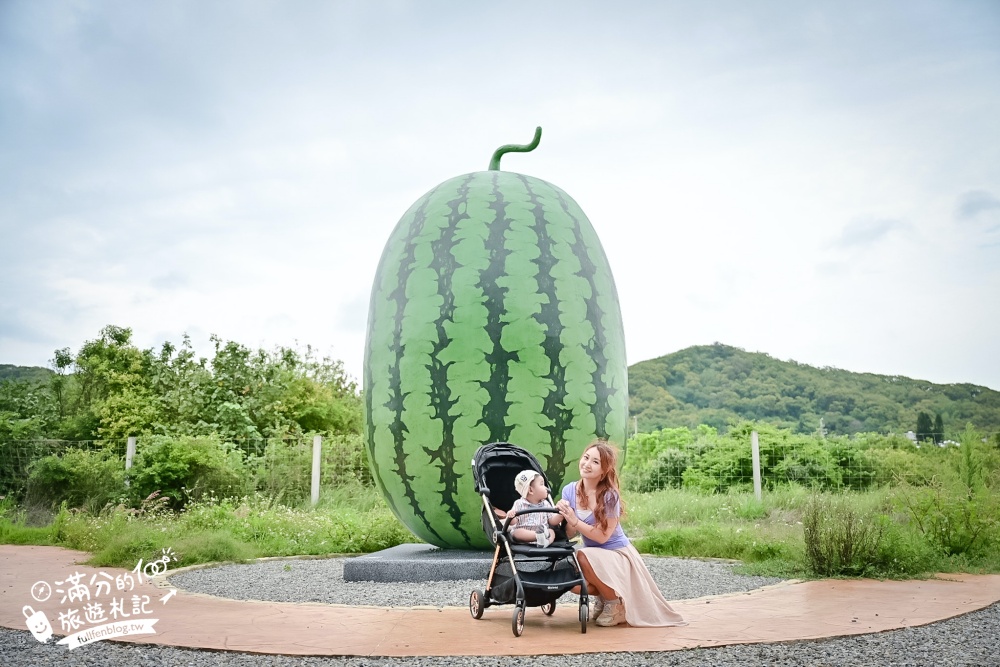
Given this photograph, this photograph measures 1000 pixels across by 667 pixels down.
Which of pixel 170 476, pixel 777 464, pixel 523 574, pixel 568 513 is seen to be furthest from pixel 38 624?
pixel 777 464

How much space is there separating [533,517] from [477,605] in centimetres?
52

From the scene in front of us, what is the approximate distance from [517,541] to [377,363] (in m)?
2.02

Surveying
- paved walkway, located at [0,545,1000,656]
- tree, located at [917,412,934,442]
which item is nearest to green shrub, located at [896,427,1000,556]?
paved walkway, located at [0,545,1000,656]

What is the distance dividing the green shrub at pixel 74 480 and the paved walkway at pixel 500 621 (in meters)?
6.05

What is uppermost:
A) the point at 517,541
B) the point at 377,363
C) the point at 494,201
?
the point at 494,201

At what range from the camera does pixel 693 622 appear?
365 centimetres

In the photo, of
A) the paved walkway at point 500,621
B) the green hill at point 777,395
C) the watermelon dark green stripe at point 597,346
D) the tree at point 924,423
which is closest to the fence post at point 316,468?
the paved walkway at point 500,621

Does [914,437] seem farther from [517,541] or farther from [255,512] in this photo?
[517,541]

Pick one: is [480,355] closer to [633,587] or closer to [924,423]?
[633,587]

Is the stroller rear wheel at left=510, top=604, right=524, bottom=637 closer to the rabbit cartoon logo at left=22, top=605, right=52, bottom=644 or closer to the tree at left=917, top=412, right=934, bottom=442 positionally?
the rabbit cartoon logo at left=22, top=605, right=52, bottom=644

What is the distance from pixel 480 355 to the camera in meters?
4.95

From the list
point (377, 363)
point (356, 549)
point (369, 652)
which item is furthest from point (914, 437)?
point (369, 652)

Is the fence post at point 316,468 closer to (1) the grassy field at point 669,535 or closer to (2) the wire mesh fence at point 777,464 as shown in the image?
(1) the grassy field at point 669,535

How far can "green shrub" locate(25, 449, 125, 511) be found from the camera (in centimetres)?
1048
